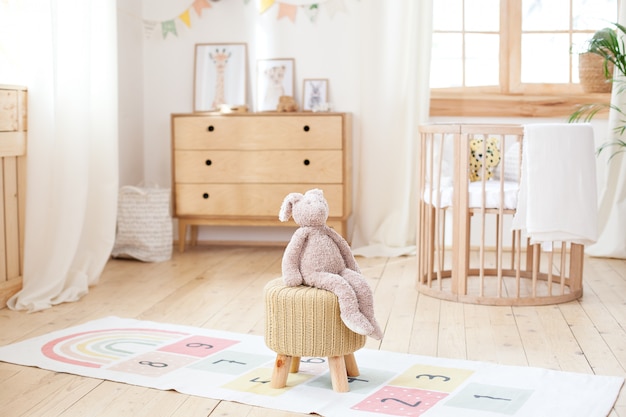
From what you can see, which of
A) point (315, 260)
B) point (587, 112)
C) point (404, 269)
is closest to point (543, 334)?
point (315, 260)

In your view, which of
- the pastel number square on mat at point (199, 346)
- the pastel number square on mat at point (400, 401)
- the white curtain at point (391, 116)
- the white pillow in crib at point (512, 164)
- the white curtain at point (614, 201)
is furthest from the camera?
the white curtain at point (391, 116)

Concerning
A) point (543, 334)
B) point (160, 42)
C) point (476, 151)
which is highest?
point (160, 42)

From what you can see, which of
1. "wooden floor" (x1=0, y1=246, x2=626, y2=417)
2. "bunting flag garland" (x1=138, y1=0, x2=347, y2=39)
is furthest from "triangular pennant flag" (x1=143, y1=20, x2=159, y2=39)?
"wooden floor" (x1=0, y1=246, x2=626, y2=417)

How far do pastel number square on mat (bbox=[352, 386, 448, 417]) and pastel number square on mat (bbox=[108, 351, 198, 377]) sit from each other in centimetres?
62

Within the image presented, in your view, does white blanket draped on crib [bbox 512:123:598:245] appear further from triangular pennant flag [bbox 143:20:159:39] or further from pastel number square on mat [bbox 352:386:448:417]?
triangular pennant flag [bbox 143:20:159:39]

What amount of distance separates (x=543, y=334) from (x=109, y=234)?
1901 mm

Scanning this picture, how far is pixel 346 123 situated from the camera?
4387 mm

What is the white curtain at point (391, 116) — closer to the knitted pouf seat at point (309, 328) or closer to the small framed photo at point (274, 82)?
the small framed photo at point (274, 82)

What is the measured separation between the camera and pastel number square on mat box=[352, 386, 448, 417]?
2057 millimetres

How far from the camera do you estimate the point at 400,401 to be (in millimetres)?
2123

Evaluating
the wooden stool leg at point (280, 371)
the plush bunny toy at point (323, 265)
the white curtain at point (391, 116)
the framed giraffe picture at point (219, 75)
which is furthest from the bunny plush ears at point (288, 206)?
the framed giraffe picture at point (219, 75)

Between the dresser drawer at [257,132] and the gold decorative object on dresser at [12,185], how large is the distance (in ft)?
3.91

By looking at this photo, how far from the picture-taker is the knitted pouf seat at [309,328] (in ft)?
7.00

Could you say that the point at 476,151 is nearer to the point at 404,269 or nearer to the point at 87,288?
the point at 404,269
